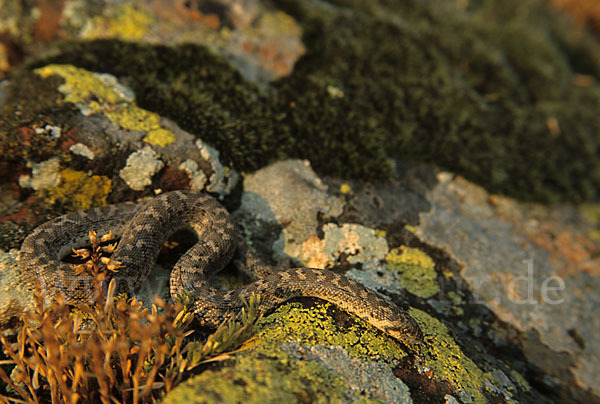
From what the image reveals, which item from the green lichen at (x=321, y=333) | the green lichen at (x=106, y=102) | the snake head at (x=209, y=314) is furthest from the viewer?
the green lichen at (x=106, y=102)

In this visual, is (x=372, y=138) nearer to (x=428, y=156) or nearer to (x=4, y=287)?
(x=428, y=156)

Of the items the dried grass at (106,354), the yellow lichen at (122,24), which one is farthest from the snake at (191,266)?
the yellow lichen at (122,24)

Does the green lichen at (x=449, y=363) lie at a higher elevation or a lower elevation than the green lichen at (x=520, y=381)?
higher

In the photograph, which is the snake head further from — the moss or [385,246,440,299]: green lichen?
[385,246,440,299]: green lichen

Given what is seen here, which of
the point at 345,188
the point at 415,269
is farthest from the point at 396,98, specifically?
the point at 415,269

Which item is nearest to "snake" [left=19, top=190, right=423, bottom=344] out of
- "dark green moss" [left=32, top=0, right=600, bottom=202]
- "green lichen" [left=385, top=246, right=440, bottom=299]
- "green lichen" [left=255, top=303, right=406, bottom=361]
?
"green lichen" [left=255, top=303, right=406, bottom=361]

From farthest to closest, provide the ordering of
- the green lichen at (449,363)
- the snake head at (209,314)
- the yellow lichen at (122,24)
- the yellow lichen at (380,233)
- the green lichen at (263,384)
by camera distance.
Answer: the yellow lichen at (122,24) < the yellow lichen at (380,233) < the snake head at (209,314) < the green lichen at (449,363) < the green lichen at (263,384)

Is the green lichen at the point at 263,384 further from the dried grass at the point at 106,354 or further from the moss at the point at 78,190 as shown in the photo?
the moss at the point at 78,190
